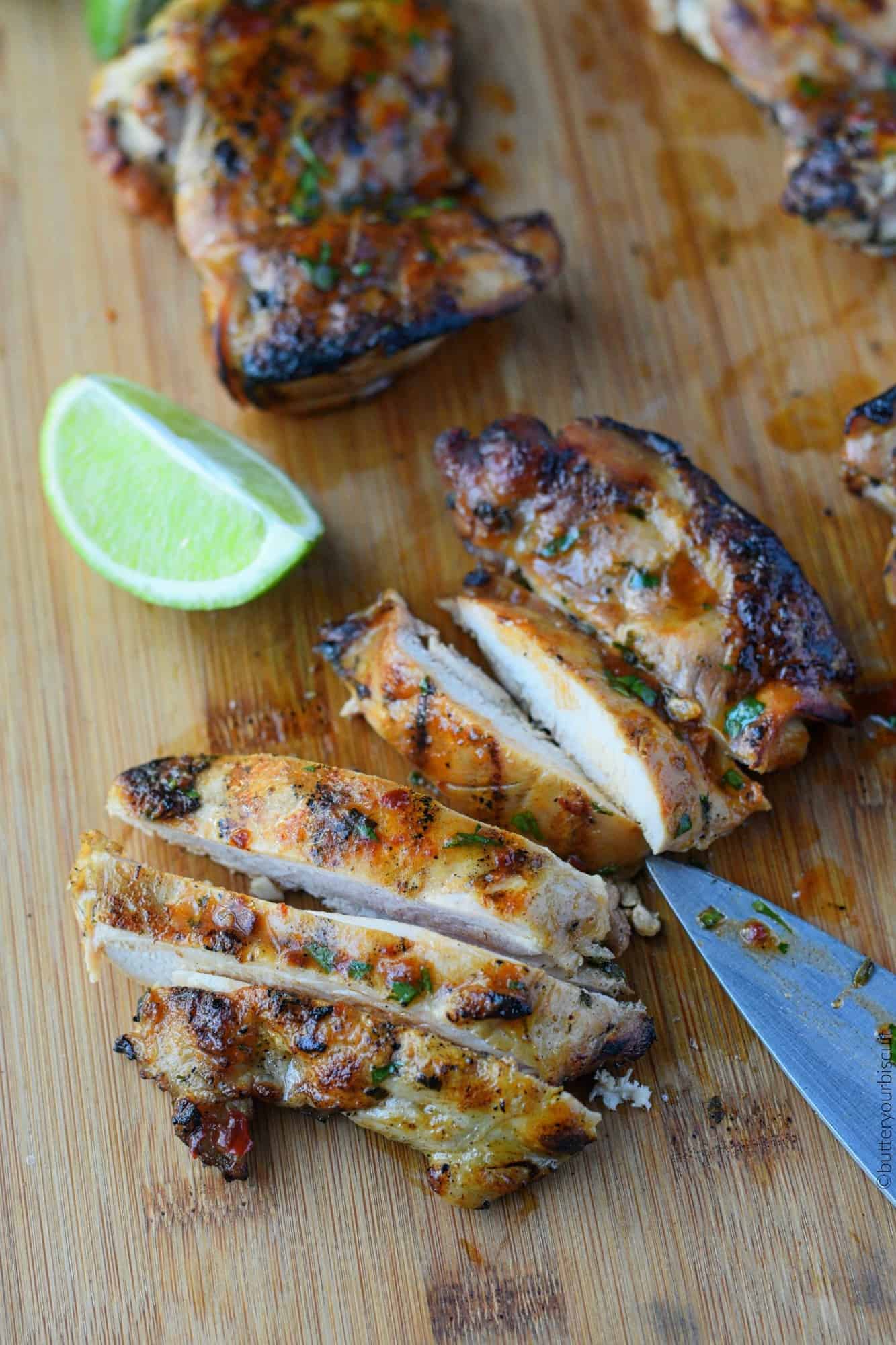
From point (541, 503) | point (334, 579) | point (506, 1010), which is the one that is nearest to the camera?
point (506, 1010)

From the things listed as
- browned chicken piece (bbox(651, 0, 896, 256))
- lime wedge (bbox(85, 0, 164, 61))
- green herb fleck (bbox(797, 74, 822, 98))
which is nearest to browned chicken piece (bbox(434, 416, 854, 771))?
browned chicken piece (bbox(651, 0, 896, 256))

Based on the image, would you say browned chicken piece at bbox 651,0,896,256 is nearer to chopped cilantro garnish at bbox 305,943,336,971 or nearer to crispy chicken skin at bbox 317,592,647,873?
crispy chicken skin at bbox 317,592,647,873

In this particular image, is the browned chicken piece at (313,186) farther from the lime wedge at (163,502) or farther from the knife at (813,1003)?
the knife at (813,1003)

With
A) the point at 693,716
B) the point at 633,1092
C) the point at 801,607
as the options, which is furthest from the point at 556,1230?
the point at 801,607

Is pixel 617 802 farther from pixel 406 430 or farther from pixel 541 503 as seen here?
pixel 406 430

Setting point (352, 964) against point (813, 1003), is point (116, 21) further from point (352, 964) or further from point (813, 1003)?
point (813, 1003)

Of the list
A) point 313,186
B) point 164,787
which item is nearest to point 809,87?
point 313,186
